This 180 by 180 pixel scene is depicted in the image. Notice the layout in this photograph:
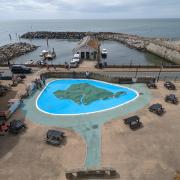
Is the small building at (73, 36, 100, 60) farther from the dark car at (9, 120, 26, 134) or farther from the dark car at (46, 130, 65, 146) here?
the dark car at (46, 130, 65, 146)

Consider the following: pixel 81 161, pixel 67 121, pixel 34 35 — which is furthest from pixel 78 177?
pixel 34 35

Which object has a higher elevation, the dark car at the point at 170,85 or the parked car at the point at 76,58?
the parked car at the point at 76,58

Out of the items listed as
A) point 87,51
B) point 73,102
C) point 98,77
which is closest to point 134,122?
point 73,102

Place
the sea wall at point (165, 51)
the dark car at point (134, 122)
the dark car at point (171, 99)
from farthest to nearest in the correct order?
1. the sea wall at point (165, 51)
2. the dark car at point (171, 99)
3. the dark car at point (134, 122)

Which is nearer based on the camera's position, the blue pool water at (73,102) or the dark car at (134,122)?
the dark car at (134,122)

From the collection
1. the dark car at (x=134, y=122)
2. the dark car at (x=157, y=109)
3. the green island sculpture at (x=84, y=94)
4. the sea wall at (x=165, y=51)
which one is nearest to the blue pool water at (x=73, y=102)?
the green island sculpture at (x=84, y=94)

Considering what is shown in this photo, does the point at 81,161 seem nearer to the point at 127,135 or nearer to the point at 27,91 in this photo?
the point at 127,135

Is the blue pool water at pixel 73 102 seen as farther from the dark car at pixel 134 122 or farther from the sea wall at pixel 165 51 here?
the sea wall at pixel 165 51

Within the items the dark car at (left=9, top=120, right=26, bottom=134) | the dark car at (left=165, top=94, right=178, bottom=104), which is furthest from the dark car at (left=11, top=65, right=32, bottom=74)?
the dark car at (left=165, top=94, right=178, bottom=104)
